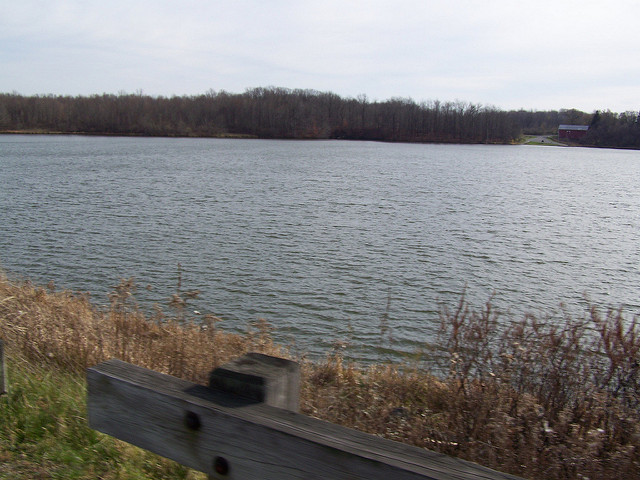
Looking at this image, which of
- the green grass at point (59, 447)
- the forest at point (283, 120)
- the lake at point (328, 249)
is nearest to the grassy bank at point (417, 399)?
the green grass at point (59, 447)

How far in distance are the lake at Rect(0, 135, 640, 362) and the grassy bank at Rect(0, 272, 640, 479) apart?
2682 mm

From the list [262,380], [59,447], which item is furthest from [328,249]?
[262,380]

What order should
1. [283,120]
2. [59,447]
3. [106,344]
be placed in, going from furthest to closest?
[283,120]
[106,344]
[59,447]

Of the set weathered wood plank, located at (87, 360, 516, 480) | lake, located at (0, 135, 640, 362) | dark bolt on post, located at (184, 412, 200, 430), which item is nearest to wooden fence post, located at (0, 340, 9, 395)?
weathered wood plank, located at (87, 360, 516, 480)

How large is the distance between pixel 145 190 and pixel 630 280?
25.5m

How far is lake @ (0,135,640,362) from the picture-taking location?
1218 centimetres

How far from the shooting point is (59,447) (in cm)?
272

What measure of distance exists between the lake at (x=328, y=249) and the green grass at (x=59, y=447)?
5.85m

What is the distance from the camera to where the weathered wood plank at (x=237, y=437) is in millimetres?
1438

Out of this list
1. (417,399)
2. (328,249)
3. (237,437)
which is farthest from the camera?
(328,249)

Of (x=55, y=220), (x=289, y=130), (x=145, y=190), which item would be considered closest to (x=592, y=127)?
(x=289, y=130)

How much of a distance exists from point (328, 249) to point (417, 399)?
37.4 ft

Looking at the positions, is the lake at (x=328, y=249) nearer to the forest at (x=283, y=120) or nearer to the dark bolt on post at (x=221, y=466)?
the dark bolt on post at (x=221, y=466)

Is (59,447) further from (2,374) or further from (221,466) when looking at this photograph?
(221,466)
